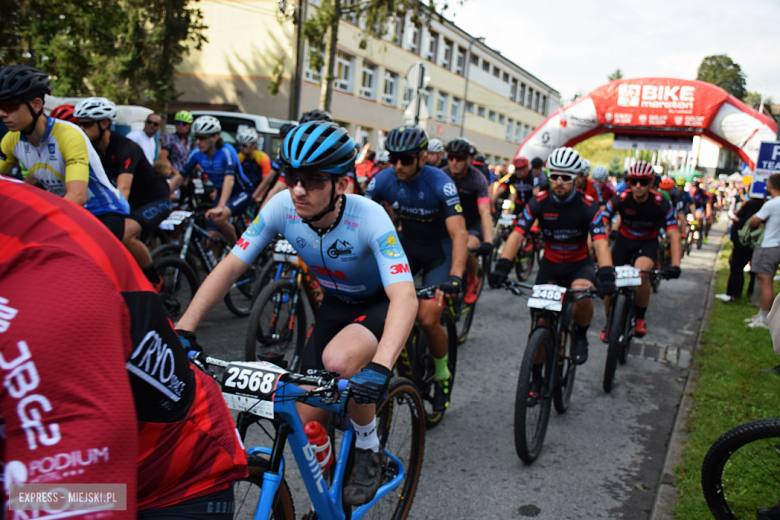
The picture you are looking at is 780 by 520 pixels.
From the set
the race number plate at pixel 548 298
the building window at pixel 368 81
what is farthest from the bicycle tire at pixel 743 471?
the building window at pixel 368 81

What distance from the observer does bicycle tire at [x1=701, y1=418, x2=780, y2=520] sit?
3021mm

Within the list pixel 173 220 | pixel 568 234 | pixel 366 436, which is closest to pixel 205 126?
pixel 173 220

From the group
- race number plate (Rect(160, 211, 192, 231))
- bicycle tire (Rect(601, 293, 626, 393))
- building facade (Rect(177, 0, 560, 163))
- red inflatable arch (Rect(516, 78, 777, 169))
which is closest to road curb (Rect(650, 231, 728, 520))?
bicycle tire (Rect(601, 293, 626, 393))

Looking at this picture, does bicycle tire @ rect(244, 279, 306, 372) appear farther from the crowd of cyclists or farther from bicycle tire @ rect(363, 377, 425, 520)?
bicycle tire @ rect(363, 377, 425, 520)

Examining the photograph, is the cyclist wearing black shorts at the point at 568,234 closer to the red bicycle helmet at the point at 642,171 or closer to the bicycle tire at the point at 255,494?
the red bicycle helmet at the point at 642,171

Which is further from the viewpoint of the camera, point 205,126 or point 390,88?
point 390,88

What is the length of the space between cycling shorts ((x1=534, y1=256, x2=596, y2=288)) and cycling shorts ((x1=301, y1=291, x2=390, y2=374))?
276cm

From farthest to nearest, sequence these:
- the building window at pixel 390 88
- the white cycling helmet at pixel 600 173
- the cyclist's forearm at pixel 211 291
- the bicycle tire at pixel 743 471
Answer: the building window at pixel 390 88 < the white cycling helmet at pixel 600 173 < the bicycle tire at pixel 743 471 < the cyclist's forearm at pixel 211 291

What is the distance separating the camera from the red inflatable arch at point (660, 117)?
18031mm

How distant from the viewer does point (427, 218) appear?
5199 millimetres

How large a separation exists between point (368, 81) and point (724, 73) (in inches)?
3454

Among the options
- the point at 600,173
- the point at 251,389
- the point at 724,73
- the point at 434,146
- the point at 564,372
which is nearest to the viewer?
the point at 251,389

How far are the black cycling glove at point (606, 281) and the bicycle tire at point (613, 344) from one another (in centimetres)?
113

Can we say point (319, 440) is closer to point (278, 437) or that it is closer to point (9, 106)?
point (278, 437)
